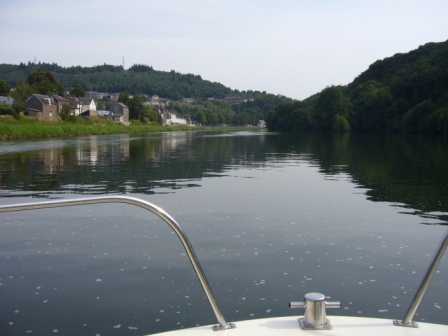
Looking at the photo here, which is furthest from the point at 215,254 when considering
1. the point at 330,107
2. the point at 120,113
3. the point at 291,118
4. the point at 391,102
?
the point at 120,113

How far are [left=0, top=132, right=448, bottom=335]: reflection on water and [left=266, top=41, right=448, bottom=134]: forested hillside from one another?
6035 cm

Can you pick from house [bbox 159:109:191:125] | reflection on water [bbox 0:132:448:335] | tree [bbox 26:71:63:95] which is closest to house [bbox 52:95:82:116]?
tree [bbox 26:71:63:95]

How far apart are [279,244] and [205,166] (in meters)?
14.5

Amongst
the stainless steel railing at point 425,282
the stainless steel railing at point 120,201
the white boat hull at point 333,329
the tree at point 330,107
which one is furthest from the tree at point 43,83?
the stainless steel railing at point 425,282

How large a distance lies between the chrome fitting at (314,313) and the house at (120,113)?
117907mm

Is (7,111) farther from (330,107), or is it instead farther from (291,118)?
(291,118)

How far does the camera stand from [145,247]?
8.49 m

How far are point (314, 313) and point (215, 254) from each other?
4.57 metres

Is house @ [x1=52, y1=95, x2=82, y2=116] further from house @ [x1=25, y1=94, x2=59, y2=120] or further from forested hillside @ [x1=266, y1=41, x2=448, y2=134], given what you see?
forested hillside @ [x1=266, y1=41, x2=448, y2=134]

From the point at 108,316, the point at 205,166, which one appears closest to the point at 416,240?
the point at 108,316

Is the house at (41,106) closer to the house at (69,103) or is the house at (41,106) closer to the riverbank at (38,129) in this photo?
the riverbank at (38,129)

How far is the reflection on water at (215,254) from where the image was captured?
18.9ft

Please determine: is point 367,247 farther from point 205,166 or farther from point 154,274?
point 205,166

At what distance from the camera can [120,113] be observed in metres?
125
